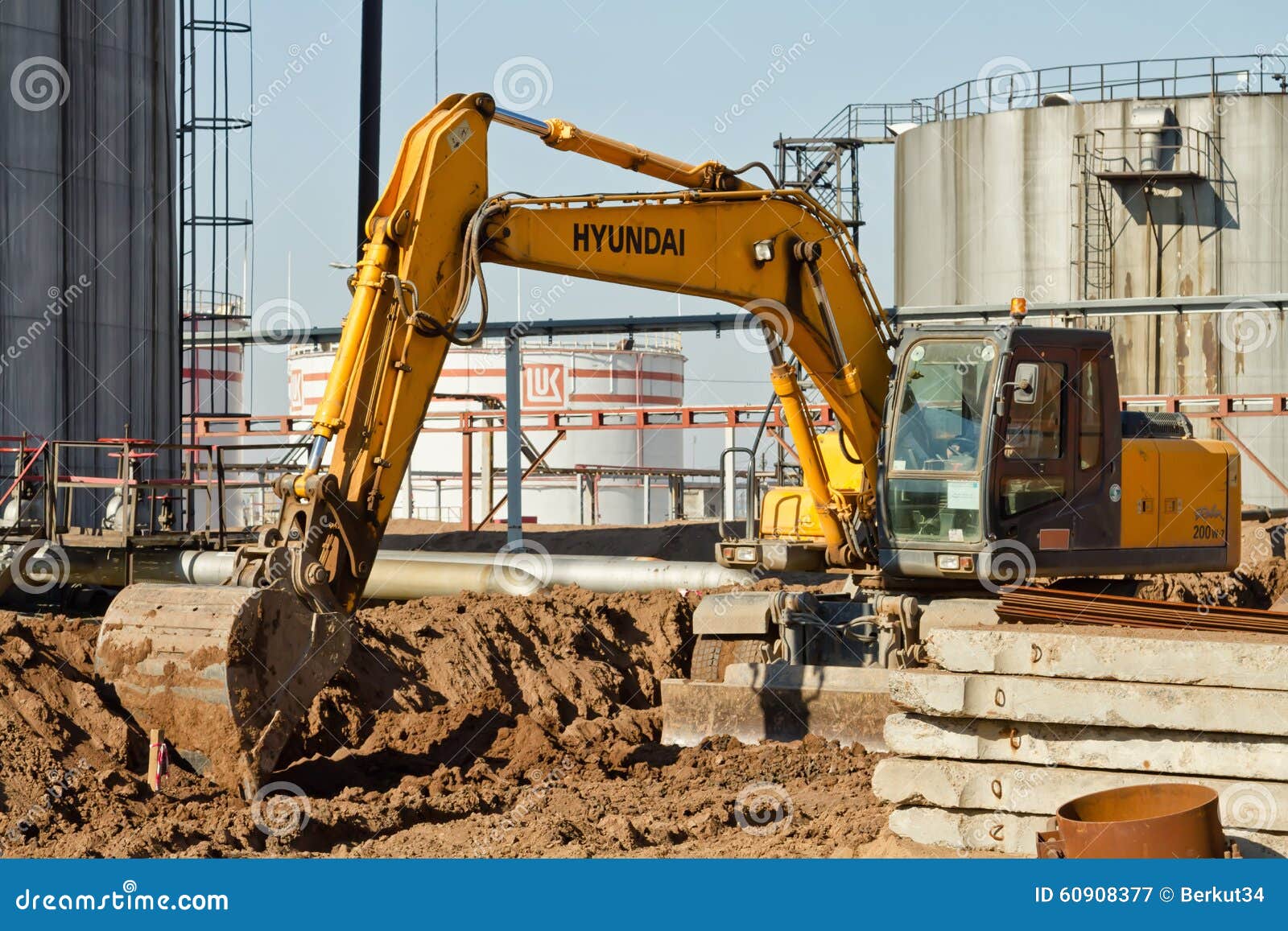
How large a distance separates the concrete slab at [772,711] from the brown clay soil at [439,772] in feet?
0.51

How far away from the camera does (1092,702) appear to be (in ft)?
20.9

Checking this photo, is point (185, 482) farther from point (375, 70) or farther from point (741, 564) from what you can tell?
point (375, 70)

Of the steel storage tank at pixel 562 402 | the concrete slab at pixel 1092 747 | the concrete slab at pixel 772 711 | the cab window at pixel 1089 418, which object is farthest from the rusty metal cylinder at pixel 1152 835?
the steel storage tank at pixel 562 402

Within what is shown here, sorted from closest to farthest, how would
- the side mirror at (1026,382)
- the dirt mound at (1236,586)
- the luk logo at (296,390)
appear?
the side mirror at (1026,382), the dirt mound at (1236,586), the luk logo at (296,390)

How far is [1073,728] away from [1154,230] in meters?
27.0

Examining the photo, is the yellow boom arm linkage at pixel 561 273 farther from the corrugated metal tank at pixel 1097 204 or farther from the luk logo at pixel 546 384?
the luk logo at pixel 546 384

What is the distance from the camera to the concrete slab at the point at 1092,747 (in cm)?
617

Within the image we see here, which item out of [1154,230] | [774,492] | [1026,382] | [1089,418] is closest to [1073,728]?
[1026,382]

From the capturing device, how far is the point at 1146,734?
641 centimetres

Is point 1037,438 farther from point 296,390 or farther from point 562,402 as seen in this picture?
point 296,390

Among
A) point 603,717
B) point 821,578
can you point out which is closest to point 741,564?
point 603,717

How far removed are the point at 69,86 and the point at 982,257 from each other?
2043 centimetres

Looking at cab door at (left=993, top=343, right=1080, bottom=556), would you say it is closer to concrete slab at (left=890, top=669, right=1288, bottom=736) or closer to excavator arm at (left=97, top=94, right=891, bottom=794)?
excavator arm at (left=97, top=94, right=891, bottom=794)

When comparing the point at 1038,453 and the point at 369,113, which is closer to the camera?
the point at 1038,453
